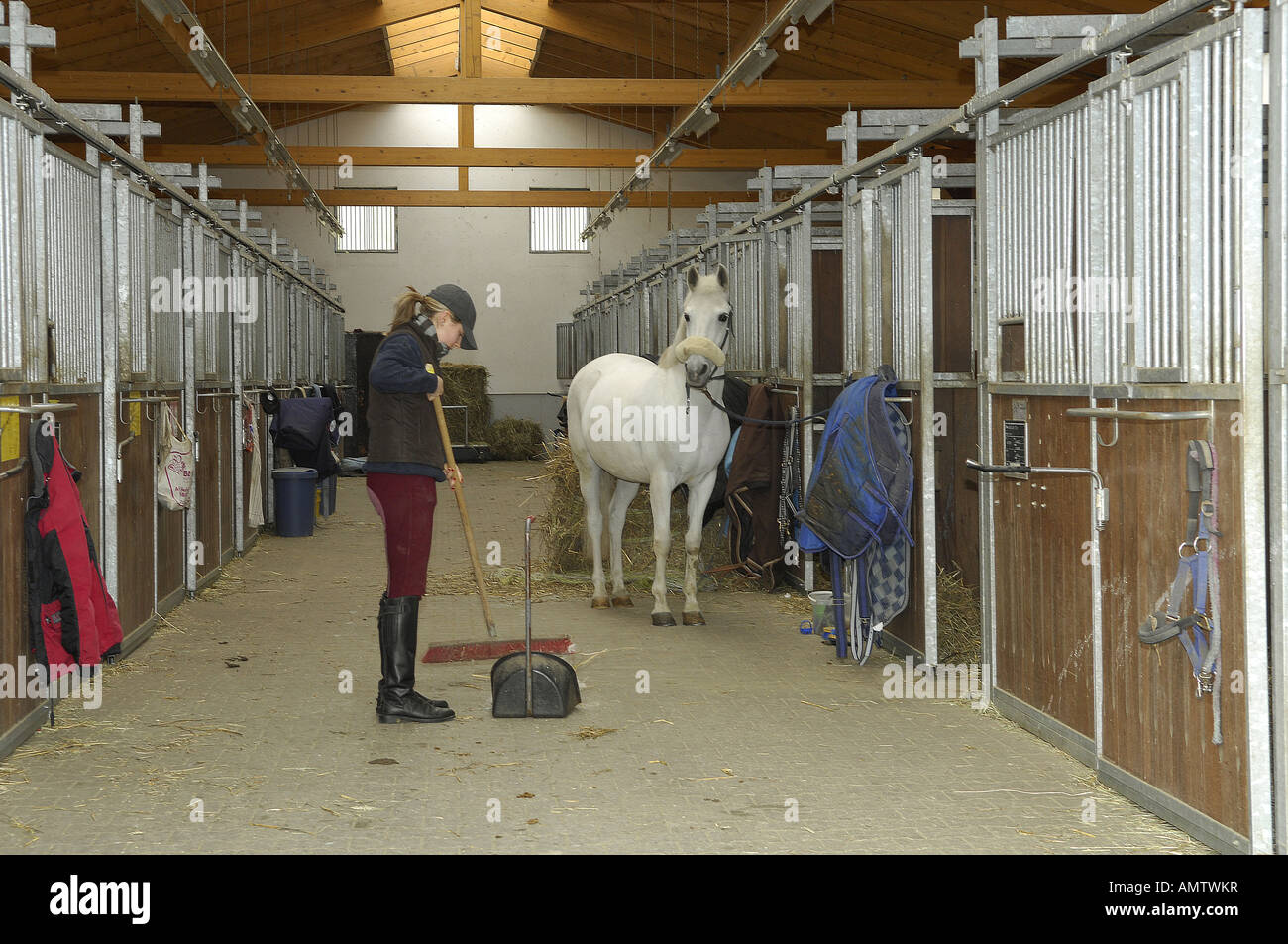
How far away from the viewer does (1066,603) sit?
13.9ft

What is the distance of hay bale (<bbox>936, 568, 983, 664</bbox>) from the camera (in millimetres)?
5664

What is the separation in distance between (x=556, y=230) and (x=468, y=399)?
4.17m

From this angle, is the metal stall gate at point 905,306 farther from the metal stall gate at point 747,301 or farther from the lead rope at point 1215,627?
the lead rope at point 1215,627

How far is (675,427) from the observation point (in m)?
7.01

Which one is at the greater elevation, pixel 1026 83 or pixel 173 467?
pixel 1026 83

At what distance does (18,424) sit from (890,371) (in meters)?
3.56

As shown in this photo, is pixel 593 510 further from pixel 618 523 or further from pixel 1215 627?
pixel 1215 627

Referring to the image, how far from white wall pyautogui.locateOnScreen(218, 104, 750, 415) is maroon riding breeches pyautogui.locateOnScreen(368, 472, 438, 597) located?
19.4 metres

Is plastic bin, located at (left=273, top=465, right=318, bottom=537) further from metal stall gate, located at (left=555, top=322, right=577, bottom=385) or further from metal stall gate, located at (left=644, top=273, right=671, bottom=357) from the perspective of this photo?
metal stall gate, located at (left=555, top=322, right=577, bottom=385)

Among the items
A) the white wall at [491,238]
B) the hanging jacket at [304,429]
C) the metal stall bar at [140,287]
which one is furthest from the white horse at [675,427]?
the white wall at [491,238]

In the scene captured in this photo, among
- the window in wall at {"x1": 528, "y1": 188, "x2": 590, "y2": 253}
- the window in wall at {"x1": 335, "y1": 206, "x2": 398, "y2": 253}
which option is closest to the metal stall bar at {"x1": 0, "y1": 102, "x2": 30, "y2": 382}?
the window in wall at {"x1": 335, "y1": 206, "x2": 398, "y2": 253}

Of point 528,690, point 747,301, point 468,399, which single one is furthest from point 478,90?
point 528,690

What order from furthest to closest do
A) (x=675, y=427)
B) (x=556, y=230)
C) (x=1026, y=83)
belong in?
(x=556, y=230), (x=675, y=427), (x=1026, y=83)

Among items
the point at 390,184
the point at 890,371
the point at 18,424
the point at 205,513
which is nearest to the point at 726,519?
the point at 890,371
